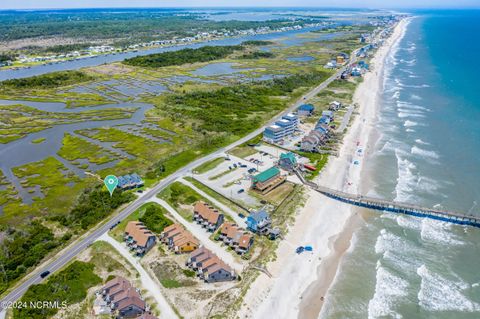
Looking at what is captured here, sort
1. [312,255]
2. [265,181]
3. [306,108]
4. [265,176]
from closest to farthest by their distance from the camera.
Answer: [312,255]
[265,181]
[265,176]
[306,108]

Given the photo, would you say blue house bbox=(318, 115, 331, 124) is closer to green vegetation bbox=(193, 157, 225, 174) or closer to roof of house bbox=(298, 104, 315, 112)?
roof of house bbox=(298, 104, 315, 112)

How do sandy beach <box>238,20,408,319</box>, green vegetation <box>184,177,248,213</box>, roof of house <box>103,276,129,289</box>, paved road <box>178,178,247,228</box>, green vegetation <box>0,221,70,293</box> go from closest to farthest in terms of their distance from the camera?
roof of house <box>103,276,129,289</box>
sandy beach <box>238,20,408,319</box>
green vegetation <box>0,221,70,293</box>
paved road <box>178,178,247,228</box>
green vegetation <box>184,177,248,213</box>

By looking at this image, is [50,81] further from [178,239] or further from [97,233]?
[178,239]

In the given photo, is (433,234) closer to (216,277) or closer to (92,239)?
(216,277)

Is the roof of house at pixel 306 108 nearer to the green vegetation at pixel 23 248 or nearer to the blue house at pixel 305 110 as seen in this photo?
the blue house at pixel 305 110

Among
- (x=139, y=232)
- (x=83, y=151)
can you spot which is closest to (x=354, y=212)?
Answer: (x=139, y=232)

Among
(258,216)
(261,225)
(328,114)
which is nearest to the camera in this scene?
(261,225)

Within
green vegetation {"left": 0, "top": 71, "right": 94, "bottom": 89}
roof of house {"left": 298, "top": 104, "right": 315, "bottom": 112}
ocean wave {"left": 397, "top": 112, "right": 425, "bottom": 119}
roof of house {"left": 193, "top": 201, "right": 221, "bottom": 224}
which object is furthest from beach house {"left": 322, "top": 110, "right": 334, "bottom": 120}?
green vegetation {"left": 0, "top": 71, "right": 94, "bottom": 89}
